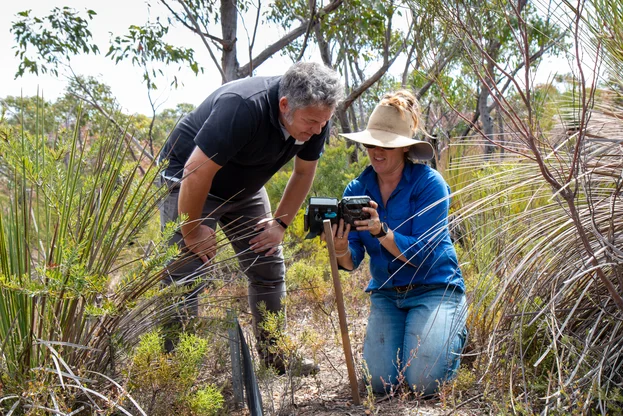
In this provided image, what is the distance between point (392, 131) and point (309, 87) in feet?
1.98

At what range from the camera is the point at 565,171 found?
1.73 meters

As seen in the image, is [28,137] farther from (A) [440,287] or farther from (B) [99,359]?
(A) [440,287]

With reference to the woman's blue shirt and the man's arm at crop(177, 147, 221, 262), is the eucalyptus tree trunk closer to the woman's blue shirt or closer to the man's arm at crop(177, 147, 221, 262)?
the woman's blue shirt

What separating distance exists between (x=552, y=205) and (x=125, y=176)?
4.53 ft

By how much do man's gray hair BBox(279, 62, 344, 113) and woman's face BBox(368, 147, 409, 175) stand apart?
438mm

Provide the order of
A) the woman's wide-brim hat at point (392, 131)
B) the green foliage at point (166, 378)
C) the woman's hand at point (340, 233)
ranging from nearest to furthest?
the green foliage at point (166, 378), the woman's hand at point (340, 233), the woman's wide-brim hat at point (392, 131)

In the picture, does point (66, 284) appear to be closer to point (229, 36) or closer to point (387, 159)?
point (387, 159)

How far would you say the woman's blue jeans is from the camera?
260 cm

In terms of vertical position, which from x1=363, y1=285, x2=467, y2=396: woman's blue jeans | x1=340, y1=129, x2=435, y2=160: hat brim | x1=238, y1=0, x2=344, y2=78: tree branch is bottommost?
x1=363, y1=285, x2=467, y2=396: woman's blue jeans

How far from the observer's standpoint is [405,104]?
289cm

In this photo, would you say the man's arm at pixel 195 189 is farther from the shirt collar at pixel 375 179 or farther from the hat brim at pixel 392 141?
the shirt collar at pixel 375 179

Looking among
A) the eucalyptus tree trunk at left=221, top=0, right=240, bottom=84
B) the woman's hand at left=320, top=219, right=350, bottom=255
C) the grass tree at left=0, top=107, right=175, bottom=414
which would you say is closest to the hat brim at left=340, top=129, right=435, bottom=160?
the woman's hand at left=320, top=219, right=350, bottom=255

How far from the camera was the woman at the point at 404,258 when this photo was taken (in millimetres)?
2645

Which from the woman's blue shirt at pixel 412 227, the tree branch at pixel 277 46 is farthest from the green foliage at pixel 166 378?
the tree branch at pixel 277 46
